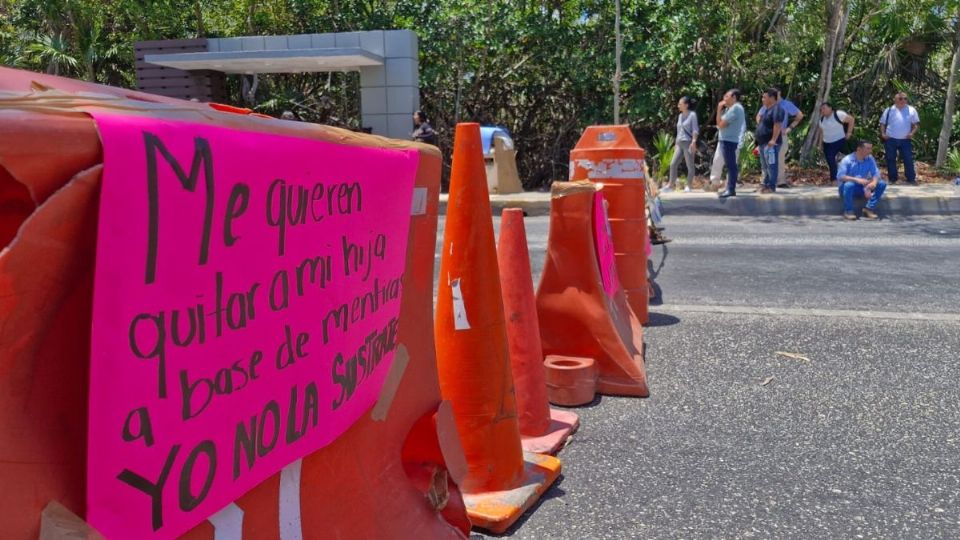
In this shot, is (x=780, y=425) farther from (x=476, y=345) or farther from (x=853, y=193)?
(x=853, y=193)

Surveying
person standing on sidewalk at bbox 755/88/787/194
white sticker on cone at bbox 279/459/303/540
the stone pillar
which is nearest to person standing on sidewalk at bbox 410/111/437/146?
the stone pillar

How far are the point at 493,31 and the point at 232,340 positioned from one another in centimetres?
1735

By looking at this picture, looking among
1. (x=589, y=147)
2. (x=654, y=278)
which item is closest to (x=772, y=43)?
(x=654, y=278)

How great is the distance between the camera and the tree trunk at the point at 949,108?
53.7ft

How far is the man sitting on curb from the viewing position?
12523 millimetres

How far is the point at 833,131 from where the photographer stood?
15.4 meters

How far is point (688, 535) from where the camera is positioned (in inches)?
122

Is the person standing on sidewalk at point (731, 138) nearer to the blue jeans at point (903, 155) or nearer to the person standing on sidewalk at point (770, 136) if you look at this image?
the person standing on sidewalk at point (770, 136)

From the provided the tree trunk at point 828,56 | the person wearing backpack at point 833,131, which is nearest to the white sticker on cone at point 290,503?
the person wearing backpack at point 833,131

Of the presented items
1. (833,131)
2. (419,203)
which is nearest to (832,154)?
(833,131)

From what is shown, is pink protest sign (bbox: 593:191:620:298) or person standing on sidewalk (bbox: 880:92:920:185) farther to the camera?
person standing on sidewalk (bbox: 880:92:920:185)

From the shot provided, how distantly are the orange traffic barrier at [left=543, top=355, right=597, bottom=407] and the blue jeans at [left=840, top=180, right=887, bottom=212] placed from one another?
31.5ft

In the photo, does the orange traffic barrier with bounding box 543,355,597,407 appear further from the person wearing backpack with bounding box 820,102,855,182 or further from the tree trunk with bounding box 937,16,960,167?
the tree trunk with bounding box 937,16,960,167

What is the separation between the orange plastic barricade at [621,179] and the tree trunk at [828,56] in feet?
41.5
